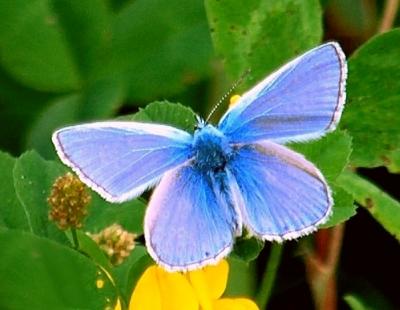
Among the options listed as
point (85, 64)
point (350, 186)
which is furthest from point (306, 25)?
point (85, 64)

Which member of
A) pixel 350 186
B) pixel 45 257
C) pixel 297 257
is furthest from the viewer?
pixel 297 257

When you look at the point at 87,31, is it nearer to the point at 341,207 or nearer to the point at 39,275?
the point at 341,207

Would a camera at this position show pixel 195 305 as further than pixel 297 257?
No

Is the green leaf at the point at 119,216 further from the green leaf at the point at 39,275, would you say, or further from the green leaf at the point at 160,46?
the green leaf at the point at 160,46

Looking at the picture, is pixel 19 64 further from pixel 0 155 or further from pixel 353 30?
pixel 353 30

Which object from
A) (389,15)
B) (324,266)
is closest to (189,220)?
(324,266)

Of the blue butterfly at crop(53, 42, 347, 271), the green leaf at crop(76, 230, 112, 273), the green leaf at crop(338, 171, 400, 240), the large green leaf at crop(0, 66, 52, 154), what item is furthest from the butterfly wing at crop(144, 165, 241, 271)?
the large green leaf at crop(0, 66, 52, 154)
